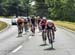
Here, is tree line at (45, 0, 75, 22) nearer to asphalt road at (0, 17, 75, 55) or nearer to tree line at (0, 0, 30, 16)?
tree line at (0, 0, 30, 16)

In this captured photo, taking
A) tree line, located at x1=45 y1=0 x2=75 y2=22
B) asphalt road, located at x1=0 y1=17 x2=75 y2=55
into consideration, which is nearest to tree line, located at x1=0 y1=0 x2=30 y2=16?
tree line, located at x1=45 y1=0 x2=75 y2=22

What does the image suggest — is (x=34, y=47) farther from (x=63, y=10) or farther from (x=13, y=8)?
(x=13, y=8)

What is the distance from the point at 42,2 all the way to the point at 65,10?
44.7 metres

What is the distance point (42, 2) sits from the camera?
5349 inches

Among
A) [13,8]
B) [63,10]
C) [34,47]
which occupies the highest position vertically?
[34,47]

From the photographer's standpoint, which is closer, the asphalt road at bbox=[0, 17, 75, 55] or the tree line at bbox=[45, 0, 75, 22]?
the asphalt road at bbox=[0, 17, 75, 55]

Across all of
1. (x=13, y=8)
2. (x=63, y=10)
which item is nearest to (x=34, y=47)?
(x=63, y=10)

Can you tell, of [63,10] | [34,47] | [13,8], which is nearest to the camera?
[34,47]

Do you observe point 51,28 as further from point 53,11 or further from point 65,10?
point 53,11

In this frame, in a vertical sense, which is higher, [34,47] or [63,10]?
[34,47]

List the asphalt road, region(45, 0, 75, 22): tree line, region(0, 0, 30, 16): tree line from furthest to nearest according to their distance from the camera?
region(0, 0, 30, 16): tree line, region(45, 0, 75, 22): tree line, the asphalt road

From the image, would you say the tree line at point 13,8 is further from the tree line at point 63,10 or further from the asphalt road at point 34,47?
the asphalt road at point 34,47

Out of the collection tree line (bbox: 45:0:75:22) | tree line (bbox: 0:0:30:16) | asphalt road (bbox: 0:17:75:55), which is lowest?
tree line (bbox: 0:0:30:16)

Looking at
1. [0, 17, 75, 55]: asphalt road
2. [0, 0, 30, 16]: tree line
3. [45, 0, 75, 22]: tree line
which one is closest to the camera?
[0, 17, 75, 55]: asphalt road
